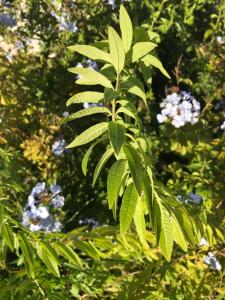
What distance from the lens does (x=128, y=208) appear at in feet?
3.83

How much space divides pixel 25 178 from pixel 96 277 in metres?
1.00

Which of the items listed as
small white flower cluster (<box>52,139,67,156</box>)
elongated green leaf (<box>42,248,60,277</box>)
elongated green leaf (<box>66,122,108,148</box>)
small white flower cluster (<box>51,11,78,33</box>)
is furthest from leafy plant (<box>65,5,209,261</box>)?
small white flower cluster (<box>51,11,78,33</box>)

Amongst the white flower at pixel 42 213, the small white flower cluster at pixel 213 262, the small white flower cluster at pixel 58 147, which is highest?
the small white flower cluster at pixel 58 147

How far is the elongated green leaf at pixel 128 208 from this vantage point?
1.15 meters

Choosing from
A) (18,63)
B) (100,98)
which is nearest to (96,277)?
(100,98)

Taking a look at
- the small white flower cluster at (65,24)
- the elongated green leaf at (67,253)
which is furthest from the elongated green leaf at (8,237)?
the small white flower cluster at (65,24)

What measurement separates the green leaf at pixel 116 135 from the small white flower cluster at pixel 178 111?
1.89 metres

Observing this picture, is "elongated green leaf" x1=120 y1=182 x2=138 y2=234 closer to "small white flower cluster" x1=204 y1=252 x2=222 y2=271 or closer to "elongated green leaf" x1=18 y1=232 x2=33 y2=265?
"elongated green leaf" x1=18 y1=232 x2=33 y2=265

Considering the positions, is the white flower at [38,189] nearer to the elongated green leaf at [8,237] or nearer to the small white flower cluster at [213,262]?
the small white flower cluster at [213,262]

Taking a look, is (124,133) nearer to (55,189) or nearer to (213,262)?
(213,262)

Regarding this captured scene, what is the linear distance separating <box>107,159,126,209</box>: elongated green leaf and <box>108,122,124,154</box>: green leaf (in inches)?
3.3

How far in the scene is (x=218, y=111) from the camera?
11.3ft

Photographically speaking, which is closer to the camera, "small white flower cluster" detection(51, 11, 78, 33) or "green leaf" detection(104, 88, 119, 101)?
"green leaf" detection(104, 88, 119, 101)

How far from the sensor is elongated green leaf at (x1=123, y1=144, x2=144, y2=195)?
110 cm
